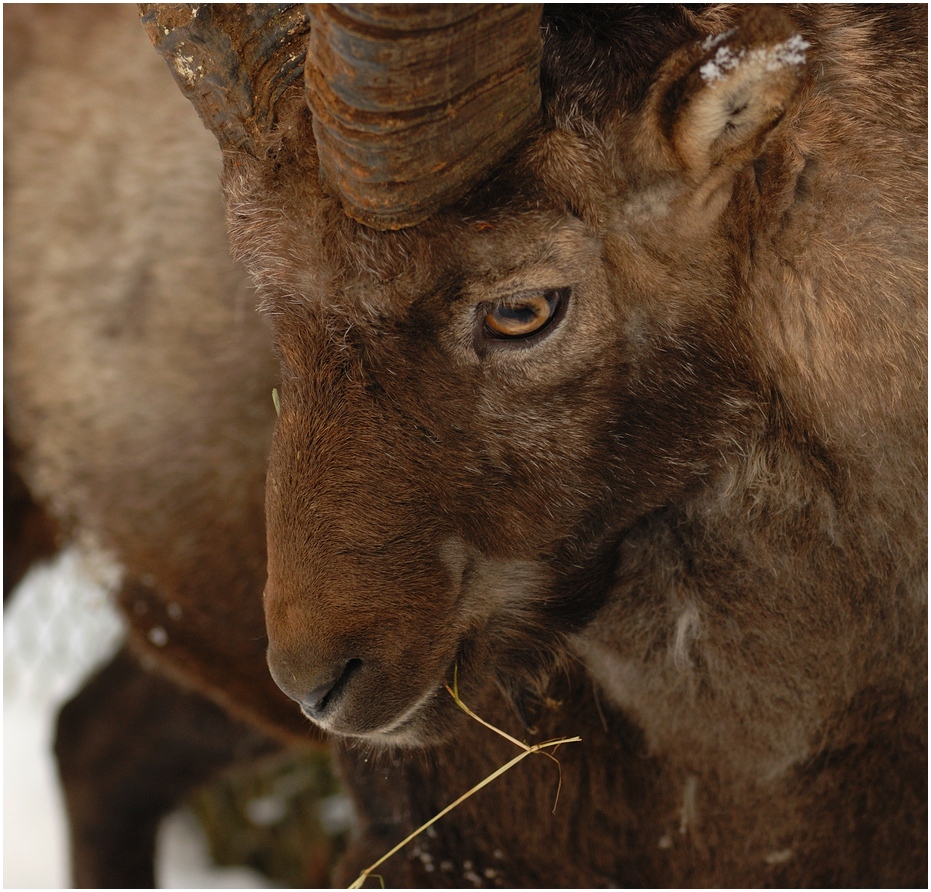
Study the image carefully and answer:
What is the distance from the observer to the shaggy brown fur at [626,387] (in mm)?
2197

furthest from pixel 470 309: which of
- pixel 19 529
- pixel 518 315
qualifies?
pixel 19 529

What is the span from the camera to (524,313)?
2211mm

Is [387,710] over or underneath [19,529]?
over

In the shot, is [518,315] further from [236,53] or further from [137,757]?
[137,757]

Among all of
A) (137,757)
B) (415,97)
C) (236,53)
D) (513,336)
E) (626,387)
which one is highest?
(236,53)

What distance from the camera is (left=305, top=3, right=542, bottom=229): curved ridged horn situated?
1.91 m

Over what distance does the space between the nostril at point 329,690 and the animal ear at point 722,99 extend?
3.68ft

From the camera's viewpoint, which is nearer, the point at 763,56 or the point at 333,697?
the point at 763,56

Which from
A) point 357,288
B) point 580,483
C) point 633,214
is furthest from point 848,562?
point 357,288

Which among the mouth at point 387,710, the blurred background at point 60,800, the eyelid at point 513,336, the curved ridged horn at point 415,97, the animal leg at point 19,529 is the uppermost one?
the curved ridged horn at point 415,97

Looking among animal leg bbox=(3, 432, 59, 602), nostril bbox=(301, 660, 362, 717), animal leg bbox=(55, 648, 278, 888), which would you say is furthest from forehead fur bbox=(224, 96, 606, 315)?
animal leg bbox=(55, 648, 278, 888)

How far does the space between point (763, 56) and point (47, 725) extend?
5.30m

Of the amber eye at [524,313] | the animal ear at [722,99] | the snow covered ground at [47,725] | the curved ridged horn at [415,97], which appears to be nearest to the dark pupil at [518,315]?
the amber eye at [524,313]

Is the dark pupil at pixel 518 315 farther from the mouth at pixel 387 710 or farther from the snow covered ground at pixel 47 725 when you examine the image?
the snow covered ground at pixel 47 725
